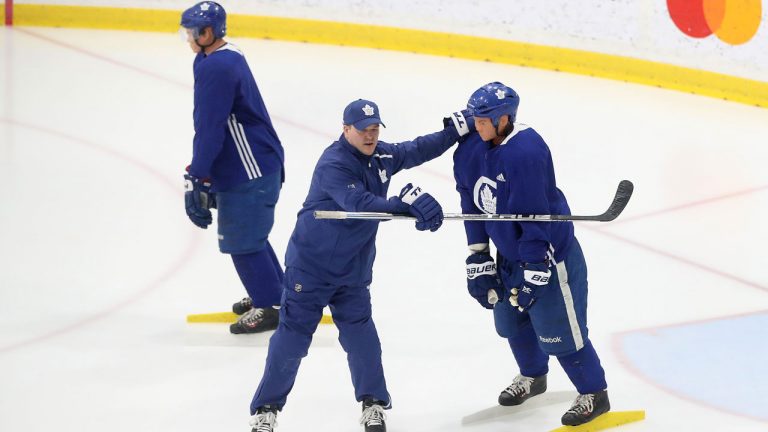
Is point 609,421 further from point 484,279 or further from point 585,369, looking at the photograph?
point 484,279

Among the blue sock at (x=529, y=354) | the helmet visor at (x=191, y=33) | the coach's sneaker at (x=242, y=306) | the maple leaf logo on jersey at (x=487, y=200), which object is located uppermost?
Result: the helmet visor at (x=191, y=33)

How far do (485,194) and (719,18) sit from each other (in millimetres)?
4797

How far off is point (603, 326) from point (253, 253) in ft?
4.92

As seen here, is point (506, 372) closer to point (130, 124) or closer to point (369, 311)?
point (369, 311)

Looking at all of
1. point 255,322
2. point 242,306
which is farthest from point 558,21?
point 255,322

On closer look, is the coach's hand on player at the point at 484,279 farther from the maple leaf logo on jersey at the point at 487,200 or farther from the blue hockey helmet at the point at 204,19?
the blue hockey helmet at the point at 204,19

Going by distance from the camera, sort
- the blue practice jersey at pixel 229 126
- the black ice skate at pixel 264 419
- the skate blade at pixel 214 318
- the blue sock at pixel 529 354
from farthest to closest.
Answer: the skate blade at pixel 214 318 < the blue practice jersey at pixel 229 126 < the blue sock at pixel 529 354 < the black ice skate at pixel 264 419

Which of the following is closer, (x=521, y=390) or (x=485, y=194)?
(x=485, y=194)

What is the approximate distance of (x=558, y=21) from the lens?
9.11 metres

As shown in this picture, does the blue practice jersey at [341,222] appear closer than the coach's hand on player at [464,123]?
Yes

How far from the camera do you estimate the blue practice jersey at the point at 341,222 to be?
4074 mm

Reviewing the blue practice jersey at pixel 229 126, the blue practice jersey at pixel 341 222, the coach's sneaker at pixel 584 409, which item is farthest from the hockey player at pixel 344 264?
the blue practice jersey at pixel 229 126

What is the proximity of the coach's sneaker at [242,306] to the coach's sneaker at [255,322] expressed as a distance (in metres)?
0.15

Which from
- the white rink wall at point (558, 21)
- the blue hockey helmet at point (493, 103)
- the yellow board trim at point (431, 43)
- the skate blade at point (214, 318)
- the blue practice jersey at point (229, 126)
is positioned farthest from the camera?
the yellow board trim at point (431, 43)
